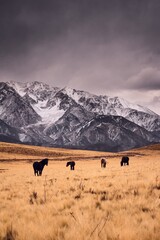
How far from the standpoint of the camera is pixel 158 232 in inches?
253

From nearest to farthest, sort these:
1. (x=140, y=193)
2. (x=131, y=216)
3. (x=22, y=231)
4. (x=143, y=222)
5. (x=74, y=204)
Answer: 1. (x=22, y=231)
2. (x=143, y=222)
3. (x=131, y=216)
4. (x=74, y=204)
5. (x=140, y=193)

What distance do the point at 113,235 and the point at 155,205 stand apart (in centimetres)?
363

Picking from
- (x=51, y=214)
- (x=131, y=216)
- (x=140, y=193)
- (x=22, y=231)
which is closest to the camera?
(x=22, y=231)

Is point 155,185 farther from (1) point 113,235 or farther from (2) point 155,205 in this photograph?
(1) point 113,235

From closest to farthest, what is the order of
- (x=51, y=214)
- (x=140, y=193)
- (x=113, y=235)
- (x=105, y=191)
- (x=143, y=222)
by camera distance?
(x=113, y=235), (x=143, y=222), (x=51, y=214), (x=140, y=193), (x=105, y=191)

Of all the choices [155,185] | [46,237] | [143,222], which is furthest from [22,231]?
[155,185]

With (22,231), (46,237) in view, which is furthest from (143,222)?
(22,231)

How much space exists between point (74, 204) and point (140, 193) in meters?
3.10

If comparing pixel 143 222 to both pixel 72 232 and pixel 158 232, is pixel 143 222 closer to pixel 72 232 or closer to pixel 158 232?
pixel 158 232

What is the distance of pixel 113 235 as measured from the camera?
622 cm

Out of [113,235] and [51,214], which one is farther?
[51,214]

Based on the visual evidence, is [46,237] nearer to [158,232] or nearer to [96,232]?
[96,232]

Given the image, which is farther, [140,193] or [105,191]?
[105,191]

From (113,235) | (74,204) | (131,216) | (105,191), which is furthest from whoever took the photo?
(105,191)
